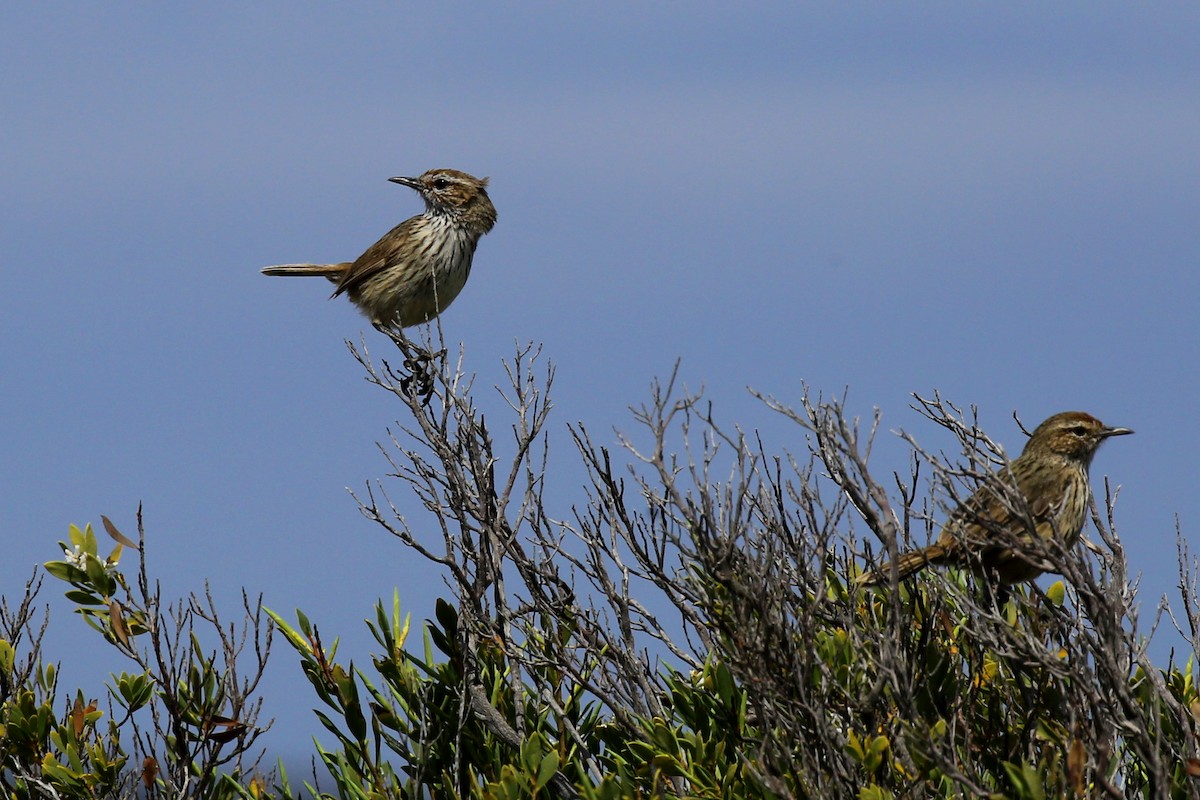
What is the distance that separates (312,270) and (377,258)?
6.02 ft

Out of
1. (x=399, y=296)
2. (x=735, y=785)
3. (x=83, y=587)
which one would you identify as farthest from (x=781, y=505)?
(x=399, y=296)

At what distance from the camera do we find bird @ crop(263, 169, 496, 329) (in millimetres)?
10906

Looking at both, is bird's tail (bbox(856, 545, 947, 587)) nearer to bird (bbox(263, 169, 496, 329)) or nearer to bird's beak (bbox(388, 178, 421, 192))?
bird (bbox(263, 169, 496, 329))

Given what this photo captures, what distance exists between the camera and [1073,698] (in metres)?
5.21

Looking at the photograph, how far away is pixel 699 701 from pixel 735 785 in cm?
50

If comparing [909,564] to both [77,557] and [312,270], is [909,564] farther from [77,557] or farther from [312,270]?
[312,270]

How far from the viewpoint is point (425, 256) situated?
1106cm

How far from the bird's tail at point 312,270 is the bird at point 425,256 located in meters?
0.45

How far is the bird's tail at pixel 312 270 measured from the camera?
12609mm

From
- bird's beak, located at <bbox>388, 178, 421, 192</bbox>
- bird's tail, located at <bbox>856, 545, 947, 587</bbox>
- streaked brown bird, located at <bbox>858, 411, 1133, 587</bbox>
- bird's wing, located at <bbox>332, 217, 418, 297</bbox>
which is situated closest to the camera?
bird's tail, located at <bbox>856, 545, 947, 587</bbox>

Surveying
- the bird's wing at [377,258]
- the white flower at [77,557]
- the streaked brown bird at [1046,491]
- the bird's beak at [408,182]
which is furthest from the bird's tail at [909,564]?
the bird's beak at [408,182]

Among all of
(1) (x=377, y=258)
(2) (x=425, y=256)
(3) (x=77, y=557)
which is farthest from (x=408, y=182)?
(3) (x=77, y=557)

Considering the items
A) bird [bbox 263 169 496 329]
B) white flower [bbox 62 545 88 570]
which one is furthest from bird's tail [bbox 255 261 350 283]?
white flower [bbox 62 545 88 570]

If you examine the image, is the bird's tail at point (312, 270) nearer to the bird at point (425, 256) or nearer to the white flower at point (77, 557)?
the bird at point (425, 256)
